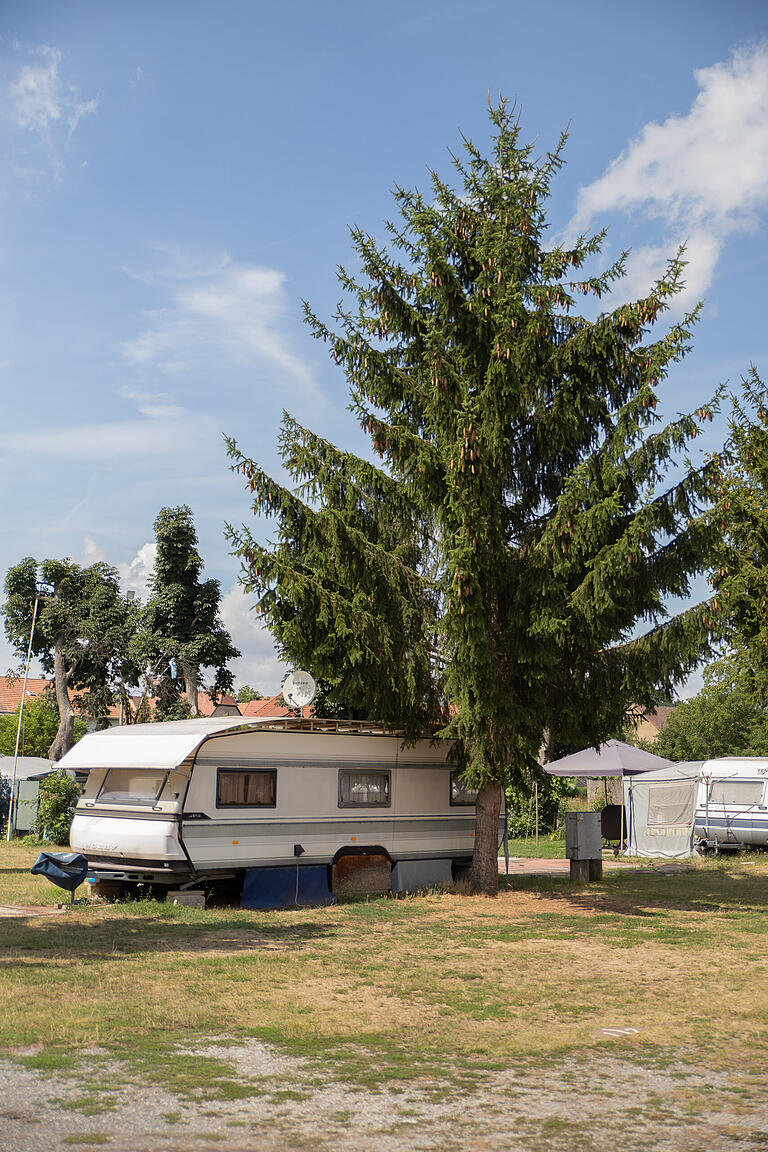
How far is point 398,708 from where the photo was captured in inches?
679

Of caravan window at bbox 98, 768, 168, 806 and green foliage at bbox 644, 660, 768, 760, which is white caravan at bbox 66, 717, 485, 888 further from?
green foliage at bbox 644, 660, 768, 760

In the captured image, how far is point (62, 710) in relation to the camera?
44375 millimetres

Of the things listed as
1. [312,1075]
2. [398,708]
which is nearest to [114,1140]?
[312,1075]

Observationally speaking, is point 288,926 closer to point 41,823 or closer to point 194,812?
point 194,812

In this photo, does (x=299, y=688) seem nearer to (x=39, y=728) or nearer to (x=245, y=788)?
(x=245, y=788)

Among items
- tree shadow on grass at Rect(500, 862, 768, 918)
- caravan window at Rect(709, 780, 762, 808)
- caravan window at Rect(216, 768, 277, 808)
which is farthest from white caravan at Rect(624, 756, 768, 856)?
caravan window at Rect(216, 768, 277, 808)

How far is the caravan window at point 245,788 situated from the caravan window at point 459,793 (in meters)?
3.97

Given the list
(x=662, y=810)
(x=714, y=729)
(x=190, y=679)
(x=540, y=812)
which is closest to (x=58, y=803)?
(x=190, y=679)

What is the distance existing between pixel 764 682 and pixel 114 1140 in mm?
17962

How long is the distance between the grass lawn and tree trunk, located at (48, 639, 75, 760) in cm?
2925

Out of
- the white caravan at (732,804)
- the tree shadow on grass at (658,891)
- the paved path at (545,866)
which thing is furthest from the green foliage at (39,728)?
the tree shadow on grass at (658,891)

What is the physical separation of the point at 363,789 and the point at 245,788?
8.09ft

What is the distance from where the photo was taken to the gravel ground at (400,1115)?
527 centimetres

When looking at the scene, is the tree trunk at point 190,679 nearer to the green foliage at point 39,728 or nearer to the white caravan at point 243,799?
the green foliage at point 39,728
